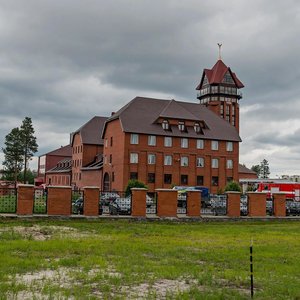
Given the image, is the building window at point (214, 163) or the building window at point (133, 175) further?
the building window at point (214, 163)

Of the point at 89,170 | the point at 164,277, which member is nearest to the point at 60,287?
the point at 164,277

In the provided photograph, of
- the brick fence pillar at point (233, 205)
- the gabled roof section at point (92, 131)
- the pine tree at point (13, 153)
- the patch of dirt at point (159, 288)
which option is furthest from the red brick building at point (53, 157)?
the patch of dirt at point (159, 288)

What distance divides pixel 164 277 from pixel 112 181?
5406cm

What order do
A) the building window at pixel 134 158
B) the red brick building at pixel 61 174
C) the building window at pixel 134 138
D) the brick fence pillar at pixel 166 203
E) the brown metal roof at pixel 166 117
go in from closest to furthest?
the brick fence pillar at pixel 166 203
the building window at pixel 134 138
the building window at pixel 134 158
the brown metal roof at pixel 166 117
the red brick building at pixel 61 174

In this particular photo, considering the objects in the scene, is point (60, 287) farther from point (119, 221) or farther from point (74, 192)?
point (74, 192)

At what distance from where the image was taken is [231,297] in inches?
279

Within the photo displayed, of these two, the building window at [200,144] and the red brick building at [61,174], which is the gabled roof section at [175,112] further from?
the red brick building at [61,174]

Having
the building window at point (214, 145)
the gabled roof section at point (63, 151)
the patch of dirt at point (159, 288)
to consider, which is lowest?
the patch of dirt at point (159, 288)

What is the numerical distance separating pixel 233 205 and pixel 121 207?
650 centimetres

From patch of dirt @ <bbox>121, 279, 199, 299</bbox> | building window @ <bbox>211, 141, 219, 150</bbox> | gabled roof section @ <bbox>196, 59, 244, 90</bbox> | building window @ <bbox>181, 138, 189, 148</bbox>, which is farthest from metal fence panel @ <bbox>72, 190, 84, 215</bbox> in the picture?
gabled roof section @ <bbox>196, 59, 244, 90</bbox>

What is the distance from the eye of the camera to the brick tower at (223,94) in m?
80.9

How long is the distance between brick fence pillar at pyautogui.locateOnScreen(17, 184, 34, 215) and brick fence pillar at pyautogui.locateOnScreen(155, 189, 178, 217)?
663 centimetres

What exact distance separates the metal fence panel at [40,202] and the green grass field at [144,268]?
7310 millimetres

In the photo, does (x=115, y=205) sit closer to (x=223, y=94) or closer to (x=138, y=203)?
(x=138, y=203)
